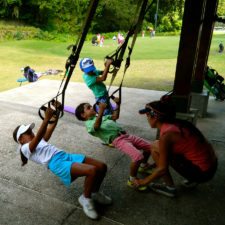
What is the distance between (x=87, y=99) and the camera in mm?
6980

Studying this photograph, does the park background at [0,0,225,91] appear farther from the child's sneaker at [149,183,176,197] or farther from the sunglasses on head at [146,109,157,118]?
the sunglasses on head at [146,109,157,118]

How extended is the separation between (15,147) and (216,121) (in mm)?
3558

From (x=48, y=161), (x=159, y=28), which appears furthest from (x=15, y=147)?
(x=159, y=28)

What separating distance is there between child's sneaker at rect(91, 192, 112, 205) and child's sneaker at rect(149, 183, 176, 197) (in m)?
0.51

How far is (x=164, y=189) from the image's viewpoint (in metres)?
3.04

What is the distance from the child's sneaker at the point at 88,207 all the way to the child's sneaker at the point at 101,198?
0.15 m

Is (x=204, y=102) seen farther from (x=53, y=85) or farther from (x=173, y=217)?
(x=53, y=85)

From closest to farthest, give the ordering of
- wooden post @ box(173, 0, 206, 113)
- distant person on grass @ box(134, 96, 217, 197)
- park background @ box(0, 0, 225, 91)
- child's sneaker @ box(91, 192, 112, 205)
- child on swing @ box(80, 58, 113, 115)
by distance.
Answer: distant person on grass @ box(134, 96, 217, 197) → child's sneaker @ box(91, 192, 112, 205) → wooden post @ box(173, 0, 206, 113) → child on swing @ box(80, 58, 113, 115) → park background @ box(0, 0, 225, 91)

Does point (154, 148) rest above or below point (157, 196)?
above

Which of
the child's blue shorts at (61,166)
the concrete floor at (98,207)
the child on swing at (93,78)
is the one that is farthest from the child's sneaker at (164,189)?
the child on swing at (93,78)

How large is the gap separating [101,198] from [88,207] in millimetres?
216

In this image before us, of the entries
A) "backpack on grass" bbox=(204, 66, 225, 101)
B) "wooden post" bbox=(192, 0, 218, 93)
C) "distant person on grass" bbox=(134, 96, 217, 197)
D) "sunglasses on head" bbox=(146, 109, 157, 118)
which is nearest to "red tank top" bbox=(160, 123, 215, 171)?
"distant person on grass" bbox=(134, 96, 217, 197)

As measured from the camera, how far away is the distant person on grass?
2.58m

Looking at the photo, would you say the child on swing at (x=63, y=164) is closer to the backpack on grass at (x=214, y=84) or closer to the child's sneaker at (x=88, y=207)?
the child's sneaker at (x=88, y=207)
